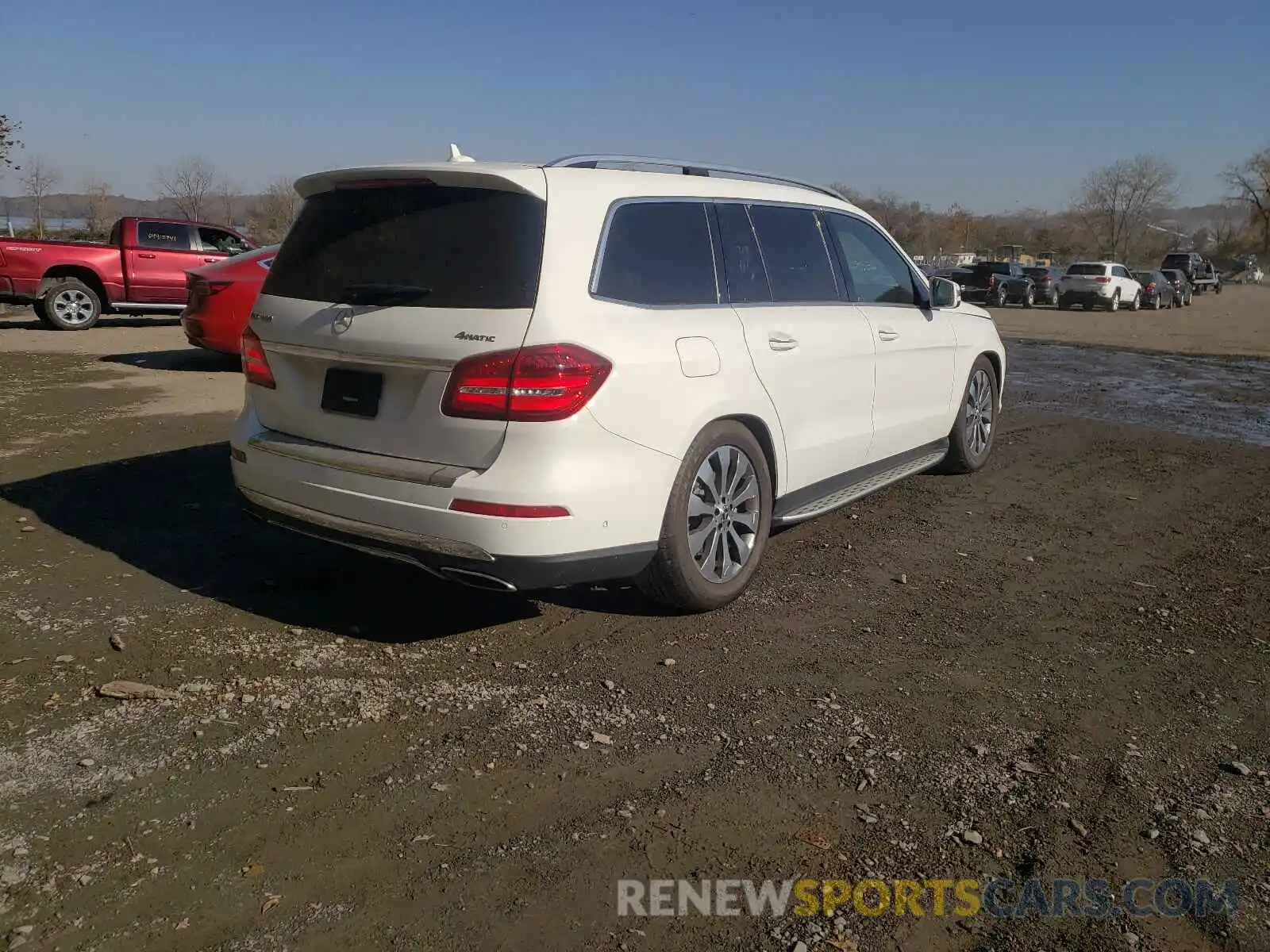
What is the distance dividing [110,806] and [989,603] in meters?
3.67

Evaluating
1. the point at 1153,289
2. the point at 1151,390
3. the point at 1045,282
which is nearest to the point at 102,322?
the point at 1151,390

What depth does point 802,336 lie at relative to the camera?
195 inches

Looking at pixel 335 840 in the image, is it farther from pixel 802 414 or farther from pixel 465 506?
pixel 802 414

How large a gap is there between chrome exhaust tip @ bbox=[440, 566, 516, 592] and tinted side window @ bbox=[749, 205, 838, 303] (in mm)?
2067

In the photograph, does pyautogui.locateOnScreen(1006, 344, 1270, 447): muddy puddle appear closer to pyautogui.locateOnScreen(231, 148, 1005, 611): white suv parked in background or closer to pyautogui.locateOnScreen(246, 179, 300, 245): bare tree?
pyautogui.locateOnScreen(231, 148, 1005, 611): white suv parked in background

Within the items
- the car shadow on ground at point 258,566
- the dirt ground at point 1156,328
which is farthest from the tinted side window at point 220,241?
the dirt ground at point 1156,328

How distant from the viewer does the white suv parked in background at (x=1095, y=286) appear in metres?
32.3

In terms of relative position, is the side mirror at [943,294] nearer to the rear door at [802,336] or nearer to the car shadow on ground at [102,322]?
the rear door at [802,336]

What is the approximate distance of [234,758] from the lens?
10.7 ft

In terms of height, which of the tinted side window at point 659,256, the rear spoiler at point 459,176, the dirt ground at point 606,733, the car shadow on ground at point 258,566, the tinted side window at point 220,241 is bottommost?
the dirt ground at point 606,733

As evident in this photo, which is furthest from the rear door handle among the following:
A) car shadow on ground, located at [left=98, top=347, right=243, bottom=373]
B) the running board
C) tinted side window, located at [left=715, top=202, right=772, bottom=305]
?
car shadow on ground, located at [left=98, top=347, right=243, bottom=373]

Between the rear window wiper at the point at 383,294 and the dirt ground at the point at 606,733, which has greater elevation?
the rear window wiper at the point at 383,294

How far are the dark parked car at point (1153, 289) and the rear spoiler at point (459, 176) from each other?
3604cm

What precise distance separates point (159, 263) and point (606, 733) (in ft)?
49.5
